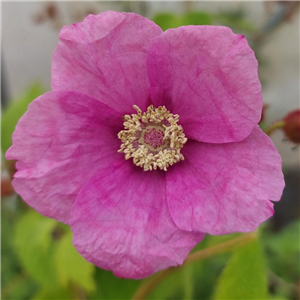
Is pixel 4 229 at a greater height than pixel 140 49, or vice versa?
pixel 140 49

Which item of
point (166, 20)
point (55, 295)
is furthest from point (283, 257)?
point (166, 20)

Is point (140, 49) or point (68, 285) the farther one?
point (68, 285)

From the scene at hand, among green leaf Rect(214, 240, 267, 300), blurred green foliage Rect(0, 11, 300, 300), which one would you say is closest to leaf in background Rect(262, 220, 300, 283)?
blurred green foliage Rect(0, 11, 300, 300)

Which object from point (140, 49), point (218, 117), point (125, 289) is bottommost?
point (125, 289)

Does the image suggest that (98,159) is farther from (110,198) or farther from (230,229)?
(230,229)

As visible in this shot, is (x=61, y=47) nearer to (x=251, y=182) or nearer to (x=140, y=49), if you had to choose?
(x=140, y=49)

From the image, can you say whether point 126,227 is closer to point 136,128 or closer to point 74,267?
point 136,128

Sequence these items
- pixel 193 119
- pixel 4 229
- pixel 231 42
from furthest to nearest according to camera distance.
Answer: pixel 4 229 → pixel 193 119 → pixel 231 42

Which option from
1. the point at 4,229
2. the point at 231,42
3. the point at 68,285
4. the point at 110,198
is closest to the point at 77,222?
the point at 110,198

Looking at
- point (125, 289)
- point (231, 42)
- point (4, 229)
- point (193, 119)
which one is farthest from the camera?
point (4, 229)
